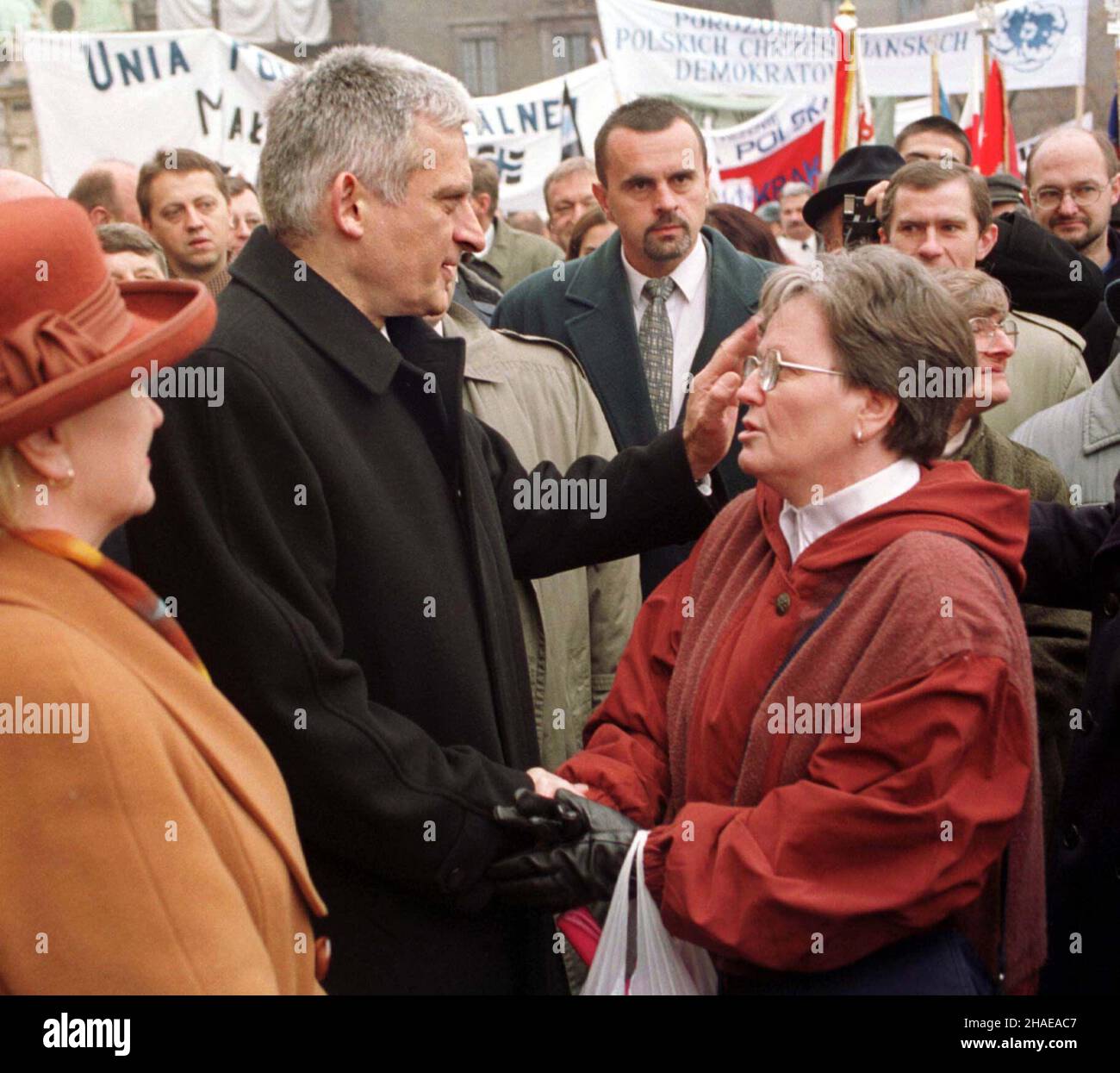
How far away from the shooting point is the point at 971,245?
507 cm

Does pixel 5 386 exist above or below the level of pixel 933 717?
above

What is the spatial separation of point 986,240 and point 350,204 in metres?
2.97

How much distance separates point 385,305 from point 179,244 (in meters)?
3.80

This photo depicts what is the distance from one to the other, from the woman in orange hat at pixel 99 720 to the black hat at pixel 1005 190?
514 centimetres

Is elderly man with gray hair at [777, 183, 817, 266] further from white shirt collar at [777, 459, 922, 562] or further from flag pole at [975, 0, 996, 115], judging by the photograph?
white shirt collar at [777, 459, 922, 562]

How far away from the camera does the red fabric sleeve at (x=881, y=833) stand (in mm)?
2473

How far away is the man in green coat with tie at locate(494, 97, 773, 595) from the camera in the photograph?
472 centimetres

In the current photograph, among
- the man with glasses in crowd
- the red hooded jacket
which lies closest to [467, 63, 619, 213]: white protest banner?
the man with glasses in crowd

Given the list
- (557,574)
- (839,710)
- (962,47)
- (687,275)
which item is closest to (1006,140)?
(962,47)

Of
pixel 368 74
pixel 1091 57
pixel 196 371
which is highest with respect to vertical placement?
pixel 368 74

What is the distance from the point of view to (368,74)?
2.86m
